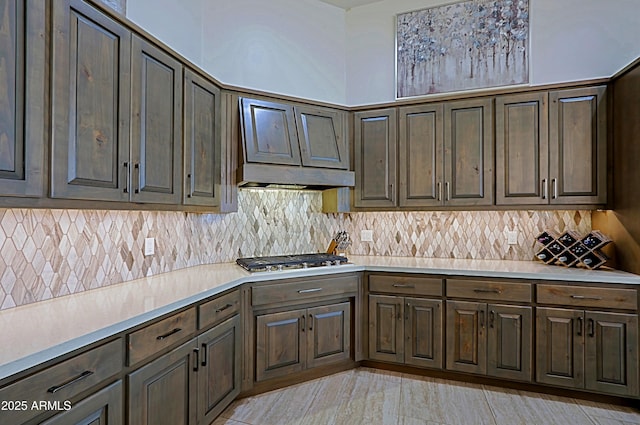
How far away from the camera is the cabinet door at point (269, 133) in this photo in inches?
120

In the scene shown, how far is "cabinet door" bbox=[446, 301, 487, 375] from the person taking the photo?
291cm

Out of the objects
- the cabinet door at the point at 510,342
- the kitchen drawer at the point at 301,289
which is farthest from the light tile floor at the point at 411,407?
the kitchen drawer at the point at 301,289

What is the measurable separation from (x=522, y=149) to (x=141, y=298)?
3000mm

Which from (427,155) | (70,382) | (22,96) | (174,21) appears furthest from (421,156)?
(70,382)

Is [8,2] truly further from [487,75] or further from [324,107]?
[487,75]

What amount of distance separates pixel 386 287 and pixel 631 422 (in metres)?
1.78

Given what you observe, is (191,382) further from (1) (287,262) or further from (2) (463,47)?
(2) (463,47)

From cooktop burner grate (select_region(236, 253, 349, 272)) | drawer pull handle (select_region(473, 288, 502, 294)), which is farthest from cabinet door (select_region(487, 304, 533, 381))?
cooktop burner grate (select_region(236, 253, 349, 272))

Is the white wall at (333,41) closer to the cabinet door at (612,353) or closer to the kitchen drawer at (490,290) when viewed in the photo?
the kitchen drawer at (490,290)

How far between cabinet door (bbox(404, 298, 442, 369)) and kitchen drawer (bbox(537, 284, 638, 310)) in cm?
77

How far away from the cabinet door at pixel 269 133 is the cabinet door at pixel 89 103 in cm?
120

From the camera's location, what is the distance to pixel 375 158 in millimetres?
3547

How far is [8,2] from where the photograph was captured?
1.35 metres

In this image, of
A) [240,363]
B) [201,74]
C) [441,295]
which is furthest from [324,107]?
[240,363]
